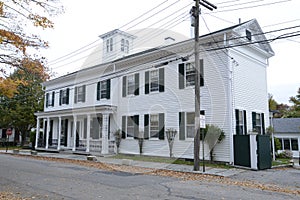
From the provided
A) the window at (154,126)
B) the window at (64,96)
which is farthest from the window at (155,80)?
the window at (64,96)

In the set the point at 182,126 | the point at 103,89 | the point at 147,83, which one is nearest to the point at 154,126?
the point at 182,126

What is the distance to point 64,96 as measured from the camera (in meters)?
24.4

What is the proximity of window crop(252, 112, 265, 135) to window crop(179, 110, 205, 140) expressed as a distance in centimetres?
371

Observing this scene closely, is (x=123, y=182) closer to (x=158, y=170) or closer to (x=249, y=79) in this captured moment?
(x=158, y=170)

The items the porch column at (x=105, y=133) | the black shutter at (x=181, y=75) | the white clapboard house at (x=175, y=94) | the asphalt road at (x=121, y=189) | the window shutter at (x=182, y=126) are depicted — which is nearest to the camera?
the asphalt road at (x=121, y=189)

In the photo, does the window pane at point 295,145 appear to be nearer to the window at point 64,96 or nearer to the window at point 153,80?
the window at point 153,80

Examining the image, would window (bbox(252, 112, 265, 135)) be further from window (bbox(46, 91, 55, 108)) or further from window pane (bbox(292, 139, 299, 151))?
window (bbox(46, 91, 55, 108))

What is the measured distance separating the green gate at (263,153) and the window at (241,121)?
152 cm

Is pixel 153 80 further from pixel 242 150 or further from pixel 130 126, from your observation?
pixel 242 150

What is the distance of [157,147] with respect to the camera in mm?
16734

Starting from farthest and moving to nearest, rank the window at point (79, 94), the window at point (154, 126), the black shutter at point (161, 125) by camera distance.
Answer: the window at point (79, 94), the window at point (154, 126), the black shutter at point (161, 125)

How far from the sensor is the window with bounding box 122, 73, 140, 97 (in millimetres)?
18594

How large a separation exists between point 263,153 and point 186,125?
433 cm

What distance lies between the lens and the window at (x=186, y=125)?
49.7ft
